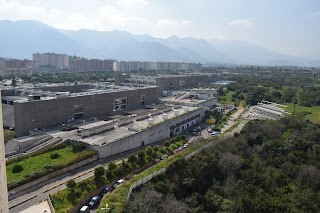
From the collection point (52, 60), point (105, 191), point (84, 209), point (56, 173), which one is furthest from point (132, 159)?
point (52, 60)

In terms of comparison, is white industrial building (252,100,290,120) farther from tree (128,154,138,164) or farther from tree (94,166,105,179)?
tree (94,166,105,179)

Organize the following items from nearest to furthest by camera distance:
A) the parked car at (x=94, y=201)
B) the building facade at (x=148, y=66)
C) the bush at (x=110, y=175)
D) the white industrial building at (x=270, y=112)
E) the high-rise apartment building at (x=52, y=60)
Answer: the parked car at (x=94, y=201), the bush at (x=110, y=175), the white industrial building at (x=270, y=112), the building facade at (x=148, y=66), the high-rise apartment building at (x=52, y=60)

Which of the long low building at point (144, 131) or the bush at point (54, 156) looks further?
the long low building at point (144, 131)

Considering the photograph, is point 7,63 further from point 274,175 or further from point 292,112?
point 274,175

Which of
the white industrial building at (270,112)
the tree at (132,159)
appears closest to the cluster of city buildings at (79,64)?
the white industrial building at (270,112)

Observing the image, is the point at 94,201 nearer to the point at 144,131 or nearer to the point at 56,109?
the point at 144,131

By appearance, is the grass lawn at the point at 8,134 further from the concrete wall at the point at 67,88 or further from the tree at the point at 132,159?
the concrete wall at the point at 67,88

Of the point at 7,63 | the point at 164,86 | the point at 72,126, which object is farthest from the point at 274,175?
the point at 7,63
